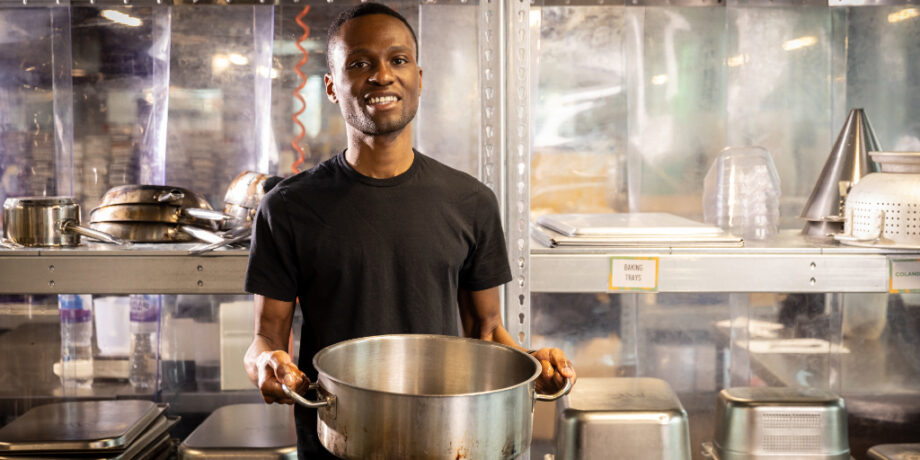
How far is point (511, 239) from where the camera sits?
1790 mm

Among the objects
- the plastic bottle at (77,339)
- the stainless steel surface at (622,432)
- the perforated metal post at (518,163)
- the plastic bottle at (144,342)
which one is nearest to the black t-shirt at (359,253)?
the perforated metal post at (518,163)

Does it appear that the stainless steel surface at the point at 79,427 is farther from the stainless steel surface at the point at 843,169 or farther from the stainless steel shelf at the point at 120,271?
the stainless steel surface at the point at 843,169

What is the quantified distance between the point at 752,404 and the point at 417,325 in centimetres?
101

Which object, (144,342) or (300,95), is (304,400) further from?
(144,342)

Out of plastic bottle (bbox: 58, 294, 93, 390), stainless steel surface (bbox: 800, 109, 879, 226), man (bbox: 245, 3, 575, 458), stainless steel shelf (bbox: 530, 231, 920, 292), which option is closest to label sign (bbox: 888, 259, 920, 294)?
stainless steel shelf (bbox: 530, 231, 920, 292)

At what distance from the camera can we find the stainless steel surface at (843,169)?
213 centimetres

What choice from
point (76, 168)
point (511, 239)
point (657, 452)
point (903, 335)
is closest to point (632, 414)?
point (657, 452)

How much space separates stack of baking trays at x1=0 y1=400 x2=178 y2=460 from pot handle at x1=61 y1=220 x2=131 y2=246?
44cm

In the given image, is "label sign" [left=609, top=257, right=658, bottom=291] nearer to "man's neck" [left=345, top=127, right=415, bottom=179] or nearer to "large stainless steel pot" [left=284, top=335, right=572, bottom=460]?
"man's neck" [left=345, top=127, right=415, bottom=179]

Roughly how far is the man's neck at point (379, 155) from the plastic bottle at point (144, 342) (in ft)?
4.21

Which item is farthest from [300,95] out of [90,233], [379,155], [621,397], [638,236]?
[621,397]

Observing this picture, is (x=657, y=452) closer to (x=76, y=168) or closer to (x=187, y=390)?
(x=187, y=390)

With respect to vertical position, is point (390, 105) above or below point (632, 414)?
above

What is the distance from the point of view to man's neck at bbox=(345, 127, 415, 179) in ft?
5.02
